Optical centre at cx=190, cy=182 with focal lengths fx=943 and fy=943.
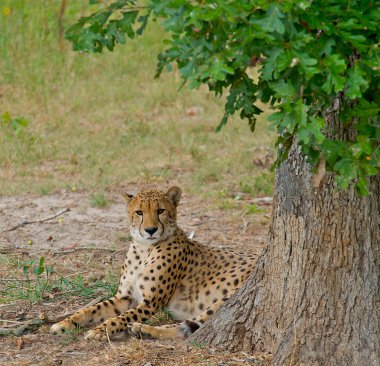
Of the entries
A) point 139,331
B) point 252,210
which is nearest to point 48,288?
point 139,331

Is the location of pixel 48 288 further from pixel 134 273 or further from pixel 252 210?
pixel 252 210

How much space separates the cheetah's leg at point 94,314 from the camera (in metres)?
5.07

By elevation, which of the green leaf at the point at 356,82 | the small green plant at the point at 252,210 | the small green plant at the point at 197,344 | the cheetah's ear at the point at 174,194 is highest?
the green leaf at the point at 356,82

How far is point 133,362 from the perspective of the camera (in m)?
4.50

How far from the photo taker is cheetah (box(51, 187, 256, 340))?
17.7ft

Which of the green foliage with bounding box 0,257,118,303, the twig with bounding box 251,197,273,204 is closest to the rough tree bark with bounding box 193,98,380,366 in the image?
the green foliage with bounding box 0,257,118,303

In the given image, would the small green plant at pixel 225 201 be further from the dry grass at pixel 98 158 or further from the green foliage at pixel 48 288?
the green foliage at pixel 48 288

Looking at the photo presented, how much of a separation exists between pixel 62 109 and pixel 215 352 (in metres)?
6.05

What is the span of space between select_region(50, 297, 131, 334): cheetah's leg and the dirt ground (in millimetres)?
76

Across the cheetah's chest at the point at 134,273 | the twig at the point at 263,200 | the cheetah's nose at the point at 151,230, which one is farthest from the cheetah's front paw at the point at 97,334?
the twig at the point at 263,200

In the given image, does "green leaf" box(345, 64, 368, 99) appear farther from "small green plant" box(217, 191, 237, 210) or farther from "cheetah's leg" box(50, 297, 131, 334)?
"small green plant" box(217, 191, 237, 210)

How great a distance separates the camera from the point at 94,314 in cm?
530

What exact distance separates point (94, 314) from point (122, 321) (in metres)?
0.23

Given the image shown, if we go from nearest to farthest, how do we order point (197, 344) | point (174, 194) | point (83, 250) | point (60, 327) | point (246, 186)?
point (197, 344) → point (60, 327) → point (174, 194) → point (83, 250) → point (246, 186)
